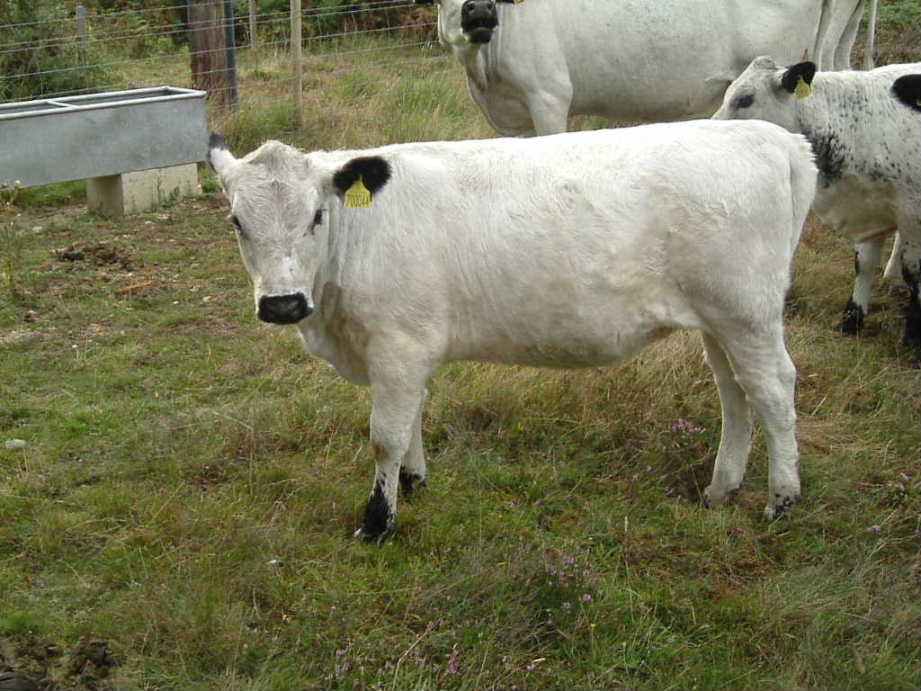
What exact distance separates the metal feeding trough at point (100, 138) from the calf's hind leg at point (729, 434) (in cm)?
569

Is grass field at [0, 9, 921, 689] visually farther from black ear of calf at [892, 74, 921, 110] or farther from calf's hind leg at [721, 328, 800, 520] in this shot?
black ear of calf at [892, 74, 921, 110]

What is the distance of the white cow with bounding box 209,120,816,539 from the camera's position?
4.71 meters

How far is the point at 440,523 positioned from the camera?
5168 millimetres

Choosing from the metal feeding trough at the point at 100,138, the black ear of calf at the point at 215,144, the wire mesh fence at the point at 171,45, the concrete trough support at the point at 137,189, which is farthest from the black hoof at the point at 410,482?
the wire mesh fence at the point at 171,45

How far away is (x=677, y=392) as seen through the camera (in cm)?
629

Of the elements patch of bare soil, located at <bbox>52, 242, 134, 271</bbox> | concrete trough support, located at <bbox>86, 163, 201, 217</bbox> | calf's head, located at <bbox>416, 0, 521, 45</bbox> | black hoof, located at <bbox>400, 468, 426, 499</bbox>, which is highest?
calf's head, located at <bbox>416, 0, 521, 45</bbox>

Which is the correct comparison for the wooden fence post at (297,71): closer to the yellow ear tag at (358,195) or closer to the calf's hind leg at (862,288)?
the calf's hind leg at (862,288)

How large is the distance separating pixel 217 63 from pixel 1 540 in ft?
29.1

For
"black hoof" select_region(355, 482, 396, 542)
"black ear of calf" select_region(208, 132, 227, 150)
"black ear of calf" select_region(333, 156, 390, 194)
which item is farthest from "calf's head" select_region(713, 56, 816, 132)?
"black hoof" select_region(355, 482, 396, 542)

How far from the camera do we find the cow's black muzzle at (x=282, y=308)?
4.44 meters

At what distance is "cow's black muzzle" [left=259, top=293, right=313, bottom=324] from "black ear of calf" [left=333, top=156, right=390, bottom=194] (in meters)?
0.58

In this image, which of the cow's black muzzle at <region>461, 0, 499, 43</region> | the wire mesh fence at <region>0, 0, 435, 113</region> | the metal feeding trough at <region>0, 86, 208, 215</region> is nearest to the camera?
the cow's black muzzle at <region>461, 0, 499, 43</region>

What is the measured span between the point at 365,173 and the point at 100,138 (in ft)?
19.5

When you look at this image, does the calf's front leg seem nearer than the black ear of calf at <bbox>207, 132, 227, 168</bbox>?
Yes
